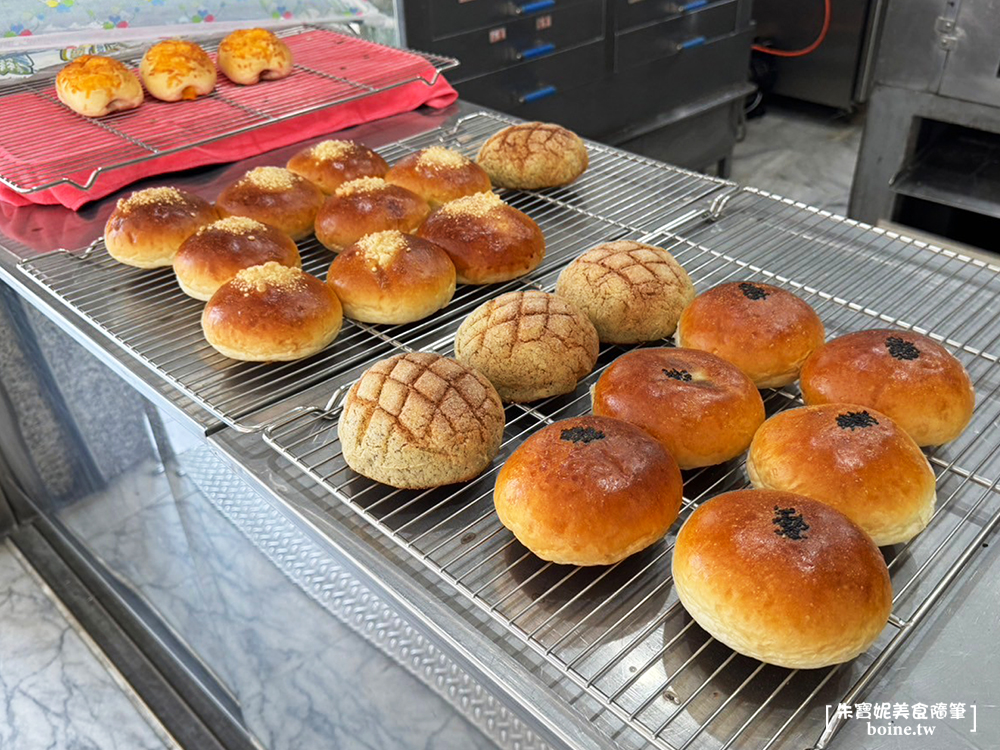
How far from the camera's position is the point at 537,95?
378 centimetres

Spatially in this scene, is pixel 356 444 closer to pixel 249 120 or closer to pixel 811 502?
pixel 811 502

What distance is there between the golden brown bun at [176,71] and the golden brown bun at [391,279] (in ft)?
3.46

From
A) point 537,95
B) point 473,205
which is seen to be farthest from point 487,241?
point 537,95

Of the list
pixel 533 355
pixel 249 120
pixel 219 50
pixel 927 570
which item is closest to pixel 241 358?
pixel 533 355

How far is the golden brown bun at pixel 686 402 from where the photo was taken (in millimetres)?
1350

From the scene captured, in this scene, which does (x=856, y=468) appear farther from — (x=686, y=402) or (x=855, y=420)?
(x=686, y=402)

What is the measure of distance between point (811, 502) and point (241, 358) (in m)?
1.09

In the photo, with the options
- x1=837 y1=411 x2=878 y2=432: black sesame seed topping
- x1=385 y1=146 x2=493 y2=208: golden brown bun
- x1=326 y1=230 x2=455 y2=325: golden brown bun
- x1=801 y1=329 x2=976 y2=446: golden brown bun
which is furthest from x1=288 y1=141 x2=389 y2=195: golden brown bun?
x1=837 y1=411 x2=878 y2=432: black sesame seed topping

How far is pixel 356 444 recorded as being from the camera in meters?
1.38

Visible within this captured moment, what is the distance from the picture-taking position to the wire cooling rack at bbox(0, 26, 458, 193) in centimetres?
220

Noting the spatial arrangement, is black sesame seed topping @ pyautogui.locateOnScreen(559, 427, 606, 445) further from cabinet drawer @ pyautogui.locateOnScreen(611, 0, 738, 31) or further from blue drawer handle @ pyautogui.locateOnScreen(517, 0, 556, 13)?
cabinet drawer @ pyautogui.locateOnScreen(611, 0, 738, 31)

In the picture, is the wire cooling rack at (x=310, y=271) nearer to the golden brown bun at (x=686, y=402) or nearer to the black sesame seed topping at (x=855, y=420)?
the golden brown bun at (x=686, y=402)

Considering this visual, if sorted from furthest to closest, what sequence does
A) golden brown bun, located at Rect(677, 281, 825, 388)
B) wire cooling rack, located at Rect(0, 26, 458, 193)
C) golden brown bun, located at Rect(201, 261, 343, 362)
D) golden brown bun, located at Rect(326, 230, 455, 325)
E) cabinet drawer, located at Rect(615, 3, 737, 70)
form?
cabinet drawer, located at Rect(615, 3, 737, 70), wire cooling rack, located at Rect(0, 26, 458, 193), golden brown bun, located at Rect(326, 230, 455, 325), golden brown bun, located at Rect(201, 261, 343, 362), golden brown bun, located at Rect(677, 281, 825, 388)

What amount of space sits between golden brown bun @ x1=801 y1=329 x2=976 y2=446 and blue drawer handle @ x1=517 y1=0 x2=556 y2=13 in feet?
8.53
